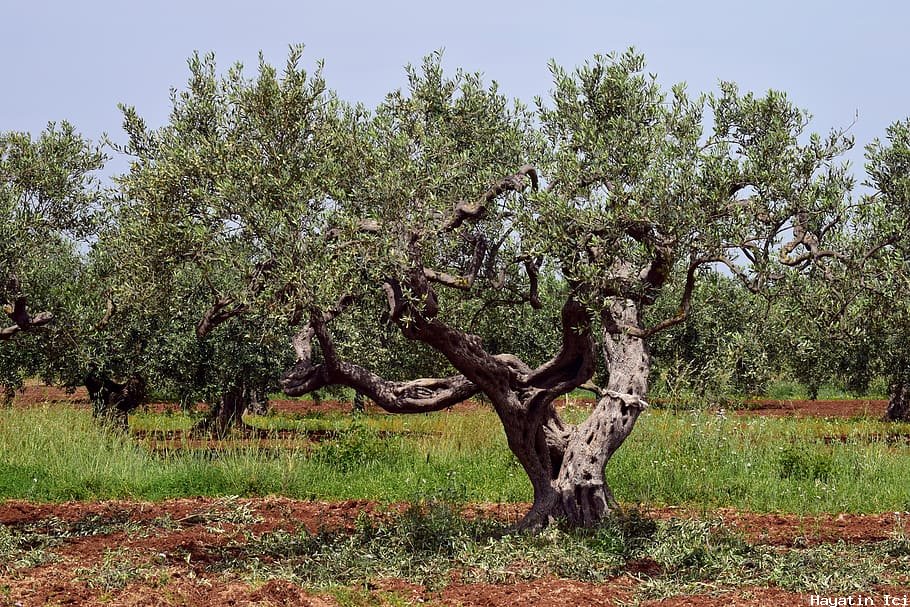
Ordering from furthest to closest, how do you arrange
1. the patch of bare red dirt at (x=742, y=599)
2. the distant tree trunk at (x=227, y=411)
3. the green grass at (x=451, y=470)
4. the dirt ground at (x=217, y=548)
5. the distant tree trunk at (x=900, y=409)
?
1. the distant tree trunk at (x=900, y=409)
2. the distant tree trunk at (x=227, y=411)
3. the green grass at (x=451, y=470)
4. the dirt ground at (x=217, y=548)
5. the patch of bare red dirt at (x=742, y=599)

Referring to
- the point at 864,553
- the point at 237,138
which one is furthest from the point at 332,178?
the point at 864,553

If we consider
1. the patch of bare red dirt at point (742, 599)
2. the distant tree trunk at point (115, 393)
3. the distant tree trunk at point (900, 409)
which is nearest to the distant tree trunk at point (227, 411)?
the distant tree trunk at point (115, 393)

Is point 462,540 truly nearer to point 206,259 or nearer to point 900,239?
point 206,259

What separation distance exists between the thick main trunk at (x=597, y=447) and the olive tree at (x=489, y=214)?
0.07ft

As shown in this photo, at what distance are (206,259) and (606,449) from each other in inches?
203

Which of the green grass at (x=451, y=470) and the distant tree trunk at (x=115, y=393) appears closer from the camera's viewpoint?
the green grass at (x=451, y=470)

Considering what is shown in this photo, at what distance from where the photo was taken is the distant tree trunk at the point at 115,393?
21828 mm

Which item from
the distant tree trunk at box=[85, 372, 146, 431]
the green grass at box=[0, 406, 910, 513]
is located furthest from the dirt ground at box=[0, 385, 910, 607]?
the distant tree trunk at box=[85, 372, 146, 431]

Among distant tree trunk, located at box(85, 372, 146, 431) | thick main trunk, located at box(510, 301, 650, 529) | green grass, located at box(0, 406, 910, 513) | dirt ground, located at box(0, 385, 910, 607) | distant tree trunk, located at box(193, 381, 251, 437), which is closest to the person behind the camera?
dirt ground, located at box(0, 385, 910, 607)

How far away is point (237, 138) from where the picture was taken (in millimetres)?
10219

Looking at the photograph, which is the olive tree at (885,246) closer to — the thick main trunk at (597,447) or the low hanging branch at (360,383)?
the thick main trunk at (597,447)

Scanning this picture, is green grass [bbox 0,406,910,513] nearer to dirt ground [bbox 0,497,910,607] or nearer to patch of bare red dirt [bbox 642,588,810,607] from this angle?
dirt ground [bbox 0,497,910,607]

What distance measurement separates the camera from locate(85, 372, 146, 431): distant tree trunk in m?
21.8

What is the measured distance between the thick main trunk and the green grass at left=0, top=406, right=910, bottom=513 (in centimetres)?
245
